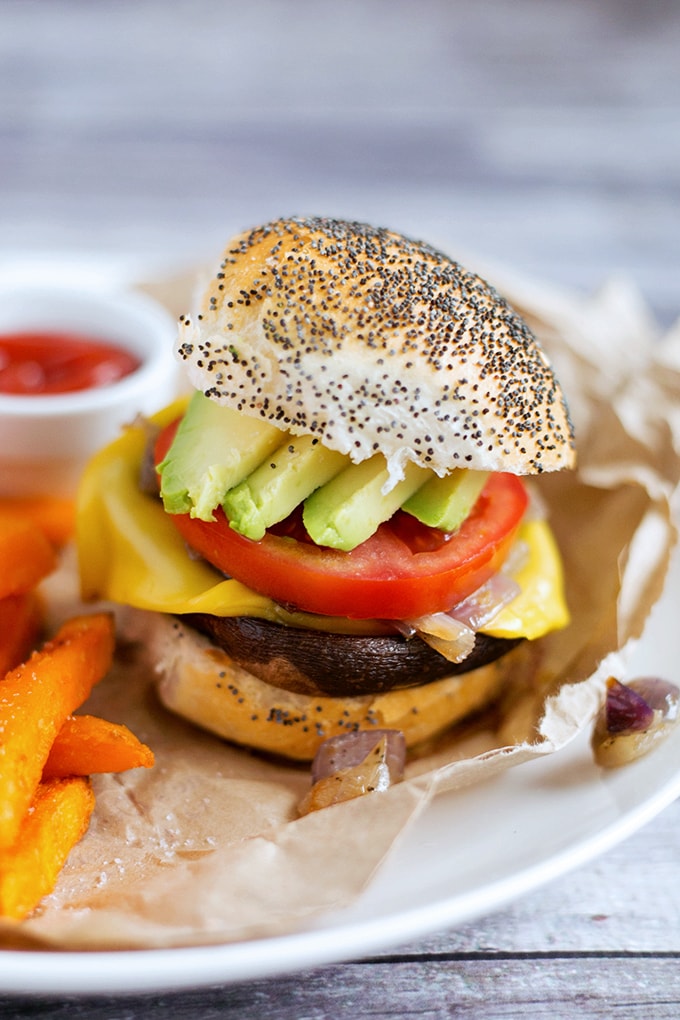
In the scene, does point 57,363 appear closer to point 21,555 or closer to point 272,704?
point 21,555

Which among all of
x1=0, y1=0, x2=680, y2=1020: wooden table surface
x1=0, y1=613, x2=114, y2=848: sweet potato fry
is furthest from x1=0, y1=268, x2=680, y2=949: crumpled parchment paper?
x1=0, y1=0, x2=680, y2=1020: wooden table surface

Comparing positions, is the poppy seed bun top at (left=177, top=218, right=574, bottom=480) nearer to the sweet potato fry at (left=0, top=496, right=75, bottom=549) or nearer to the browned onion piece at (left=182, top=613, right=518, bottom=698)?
the browned onion piece at (left=182, top=613, right=518, bottom=698)

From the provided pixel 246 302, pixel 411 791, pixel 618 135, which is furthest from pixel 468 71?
pixel 411 791

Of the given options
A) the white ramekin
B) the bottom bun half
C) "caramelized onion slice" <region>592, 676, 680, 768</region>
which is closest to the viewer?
"caramelized onion slice" <region>592, 676, 680, 768</region>

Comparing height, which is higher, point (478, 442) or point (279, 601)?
point (478, 442)

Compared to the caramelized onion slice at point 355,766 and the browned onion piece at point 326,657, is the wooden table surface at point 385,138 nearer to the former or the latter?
the caramelized onion slice at point 355,766

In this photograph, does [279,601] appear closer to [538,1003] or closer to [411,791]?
[411,791]
